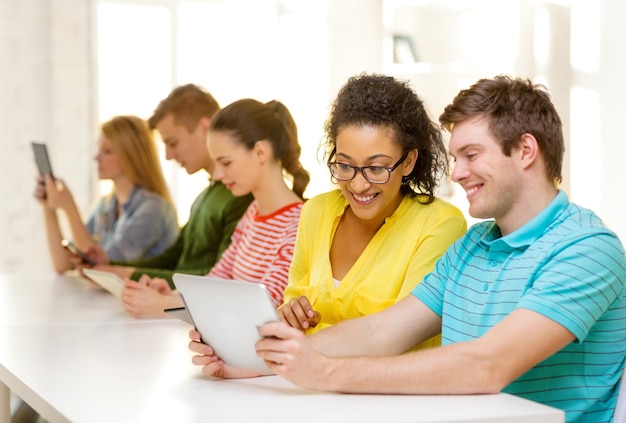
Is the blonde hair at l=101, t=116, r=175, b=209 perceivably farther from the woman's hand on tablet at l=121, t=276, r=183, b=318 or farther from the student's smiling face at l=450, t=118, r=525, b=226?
the student's smiling face at l=450, t=118, r=525, b=226

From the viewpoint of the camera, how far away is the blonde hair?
4.04 meters

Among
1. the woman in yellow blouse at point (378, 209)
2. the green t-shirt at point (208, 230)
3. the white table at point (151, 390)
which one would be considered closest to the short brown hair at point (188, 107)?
the green t-shirt at point (208, 230)

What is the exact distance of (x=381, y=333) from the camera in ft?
A: 6.12

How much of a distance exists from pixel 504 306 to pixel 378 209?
0.50 metres

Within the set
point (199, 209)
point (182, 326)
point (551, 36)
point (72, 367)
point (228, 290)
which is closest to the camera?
point (228, 290)

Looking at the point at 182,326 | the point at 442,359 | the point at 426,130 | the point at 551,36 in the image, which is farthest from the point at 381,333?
the point at 551,36

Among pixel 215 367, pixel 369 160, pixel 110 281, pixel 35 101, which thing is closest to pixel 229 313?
pixel 215 367

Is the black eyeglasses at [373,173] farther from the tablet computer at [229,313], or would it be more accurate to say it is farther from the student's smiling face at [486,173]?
the tablet computer at [229,313]

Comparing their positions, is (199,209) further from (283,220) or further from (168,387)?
(168,387)

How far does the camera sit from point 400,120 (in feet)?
6.89

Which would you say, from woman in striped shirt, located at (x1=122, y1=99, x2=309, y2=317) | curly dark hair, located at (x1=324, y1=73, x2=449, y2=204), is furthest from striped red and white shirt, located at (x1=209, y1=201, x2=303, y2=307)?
curly dark hair, located at (x1=324, y1=73, x2=449, y2=204)

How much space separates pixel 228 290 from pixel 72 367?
0.52m

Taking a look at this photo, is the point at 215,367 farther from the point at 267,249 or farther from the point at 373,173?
the point at 267,249

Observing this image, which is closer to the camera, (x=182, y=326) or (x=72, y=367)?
(x=72, y=367)
